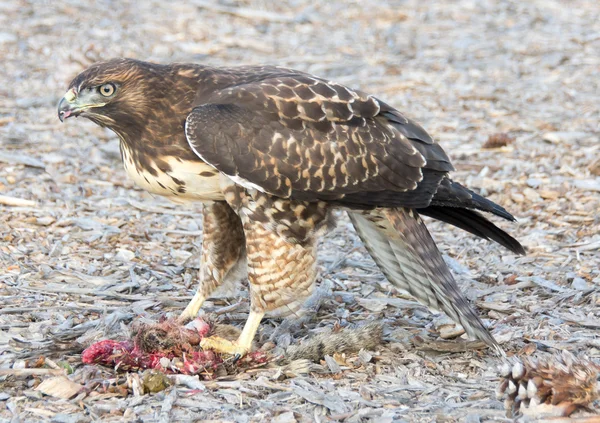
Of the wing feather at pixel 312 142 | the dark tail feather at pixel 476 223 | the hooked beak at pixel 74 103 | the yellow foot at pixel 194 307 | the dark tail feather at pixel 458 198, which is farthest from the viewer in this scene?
the yellow foot at pixel 194 307

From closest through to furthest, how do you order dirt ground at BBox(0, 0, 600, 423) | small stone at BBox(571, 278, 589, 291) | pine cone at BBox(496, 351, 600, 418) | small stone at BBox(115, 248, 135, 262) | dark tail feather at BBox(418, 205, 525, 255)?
pine cone at BBox(496, 351, 600, 418), dirt ground at BBox(0, 0, 600, 423), dark tail feather at BBox(418, 205, 525, 255), small stone at BBox(571, 278, 589, 291), small stone at BBox(115, 248, 135, 262)

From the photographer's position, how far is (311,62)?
10.9m

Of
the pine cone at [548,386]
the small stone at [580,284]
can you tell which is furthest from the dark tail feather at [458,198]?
the pine cone at [548,386]

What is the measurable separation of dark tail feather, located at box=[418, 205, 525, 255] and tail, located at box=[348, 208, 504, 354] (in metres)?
0.17

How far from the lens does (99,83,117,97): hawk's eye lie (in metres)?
4.92

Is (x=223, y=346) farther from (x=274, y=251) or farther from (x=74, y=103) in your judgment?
(x=74, y=103)

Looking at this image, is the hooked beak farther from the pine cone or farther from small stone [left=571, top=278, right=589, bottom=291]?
small stone [left=571, top=278, right=589, bottom=291]

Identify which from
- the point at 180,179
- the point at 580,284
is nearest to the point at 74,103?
the point at 180,179

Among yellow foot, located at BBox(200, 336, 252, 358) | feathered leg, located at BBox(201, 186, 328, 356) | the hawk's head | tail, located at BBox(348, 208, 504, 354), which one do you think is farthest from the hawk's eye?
tail, located at BBox(348, 208, 504, 354)

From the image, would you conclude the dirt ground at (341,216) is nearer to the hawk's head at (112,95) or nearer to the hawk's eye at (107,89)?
the hawk's head at (112,95)

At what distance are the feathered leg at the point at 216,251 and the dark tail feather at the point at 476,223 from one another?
3.65 ft

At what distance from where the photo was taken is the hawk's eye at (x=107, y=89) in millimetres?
→ 4918

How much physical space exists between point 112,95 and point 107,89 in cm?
4

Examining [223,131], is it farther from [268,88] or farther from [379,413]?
[379,413]
